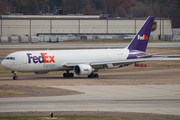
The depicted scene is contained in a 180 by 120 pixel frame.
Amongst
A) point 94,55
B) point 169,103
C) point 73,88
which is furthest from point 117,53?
point 169,103

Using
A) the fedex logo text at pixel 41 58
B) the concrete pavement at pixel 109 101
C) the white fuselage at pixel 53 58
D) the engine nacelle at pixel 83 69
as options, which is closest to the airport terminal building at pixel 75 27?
the white fuselage at pixel 53 58

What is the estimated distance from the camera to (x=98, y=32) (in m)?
139

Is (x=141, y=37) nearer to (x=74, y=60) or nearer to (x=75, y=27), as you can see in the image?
(x=74, y=60)

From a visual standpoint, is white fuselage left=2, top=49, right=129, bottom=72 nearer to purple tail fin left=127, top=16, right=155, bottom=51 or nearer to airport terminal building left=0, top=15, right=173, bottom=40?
purple tail fin left=127, top=16, right=155, bottom=51

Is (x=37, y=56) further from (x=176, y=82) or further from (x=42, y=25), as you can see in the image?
(x=42, y=25)

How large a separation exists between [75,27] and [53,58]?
95.8m

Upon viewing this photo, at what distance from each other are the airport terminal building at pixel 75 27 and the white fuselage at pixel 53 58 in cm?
8569

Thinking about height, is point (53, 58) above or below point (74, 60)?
above

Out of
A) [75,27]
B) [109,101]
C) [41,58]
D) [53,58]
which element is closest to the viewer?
[109,101]

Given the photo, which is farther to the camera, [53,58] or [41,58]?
[53,58]

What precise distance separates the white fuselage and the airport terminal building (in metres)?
85.7

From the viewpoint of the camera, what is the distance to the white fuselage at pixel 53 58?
40.3m

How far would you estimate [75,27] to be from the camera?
449 feet

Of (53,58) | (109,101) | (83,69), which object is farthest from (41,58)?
(109,101)
